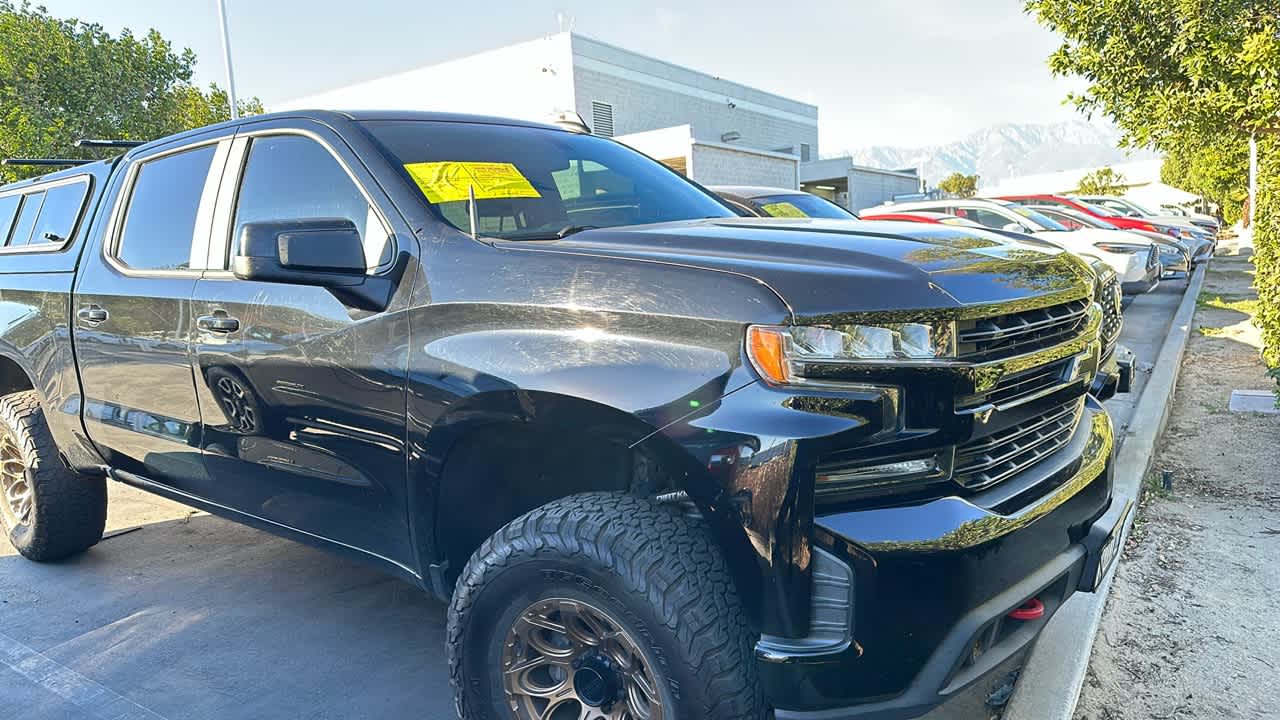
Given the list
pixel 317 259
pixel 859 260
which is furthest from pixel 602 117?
pixel 859 260

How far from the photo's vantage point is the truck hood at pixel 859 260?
76.2 inches

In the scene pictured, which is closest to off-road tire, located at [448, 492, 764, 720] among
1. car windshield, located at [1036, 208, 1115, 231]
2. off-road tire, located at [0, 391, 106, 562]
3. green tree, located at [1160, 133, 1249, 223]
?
off-road tire, located at [0, 391, 106, 562]

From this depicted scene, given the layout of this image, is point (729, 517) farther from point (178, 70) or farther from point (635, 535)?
point (178, 70)

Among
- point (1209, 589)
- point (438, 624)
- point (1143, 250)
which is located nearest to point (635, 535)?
point (438, 624)

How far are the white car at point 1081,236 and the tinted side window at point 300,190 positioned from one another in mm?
9057

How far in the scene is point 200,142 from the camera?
330 centimetres

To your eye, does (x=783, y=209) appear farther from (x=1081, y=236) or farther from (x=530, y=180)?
(x=530, y=180)

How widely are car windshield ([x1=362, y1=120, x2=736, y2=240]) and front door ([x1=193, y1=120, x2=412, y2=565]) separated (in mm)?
200

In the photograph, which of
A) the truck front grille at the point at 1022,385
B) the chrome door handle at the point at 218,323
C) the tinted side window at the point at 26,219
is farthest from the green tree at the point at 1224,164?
the tinted side window at the point at 26,219

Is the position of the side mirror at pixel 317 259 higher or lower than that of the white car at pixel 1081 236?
higher

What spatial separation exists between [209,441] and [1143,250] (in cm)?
1116

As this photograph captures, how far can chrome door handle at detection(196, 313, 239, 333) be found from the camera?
2.86 meters

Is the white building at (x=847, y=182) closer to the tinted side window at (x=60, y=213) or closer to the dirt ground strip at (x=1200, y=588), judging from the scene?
the dirt ground strip at (x=1200, y=588)

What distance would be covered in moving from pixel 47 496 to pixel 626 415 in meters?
3.41
